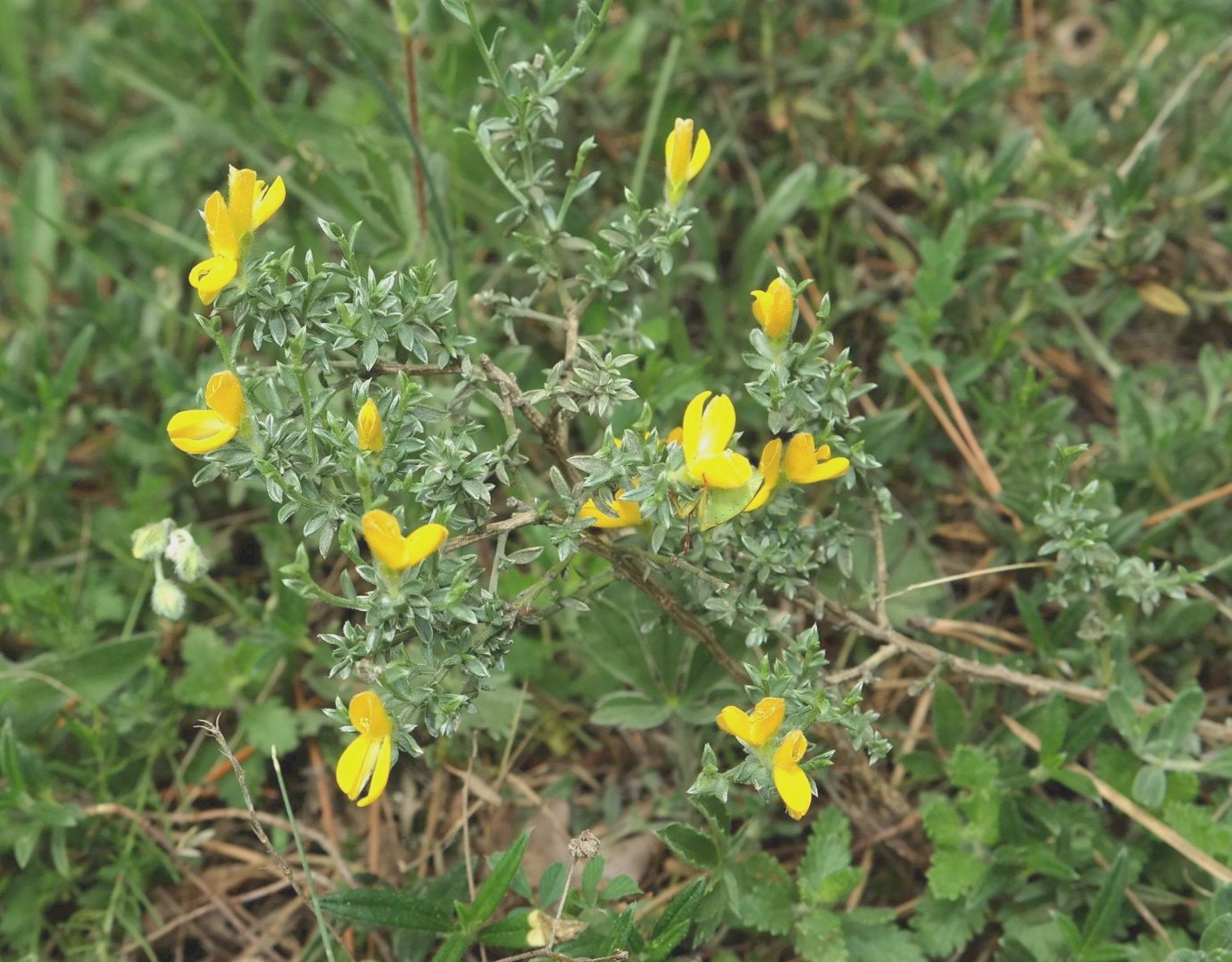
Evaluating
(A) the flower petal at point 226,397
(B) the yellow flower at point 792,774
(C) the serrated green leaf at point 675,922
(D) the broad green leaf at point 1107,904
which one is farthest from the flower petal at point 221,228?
(D) the broad green leaf at point 1107,904

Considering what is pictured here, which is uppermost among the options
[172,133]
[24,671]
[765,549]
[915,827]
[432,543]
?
[432,543]

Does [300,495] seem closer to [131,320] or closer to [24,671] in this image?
[24,671]

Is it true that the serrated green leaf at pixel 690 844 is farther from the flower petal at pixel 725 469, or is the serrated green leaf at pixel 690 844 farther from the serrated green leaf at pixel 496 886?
the flower petal at pixel 725 469

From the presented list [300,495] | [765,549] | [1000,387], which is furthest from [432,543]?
[1000,387]

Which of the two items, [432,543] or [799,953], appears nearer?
[432,543]

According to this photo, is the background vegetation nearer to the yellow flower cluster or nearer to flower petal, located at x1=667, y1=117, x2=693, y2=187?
the yellow flower cluster
